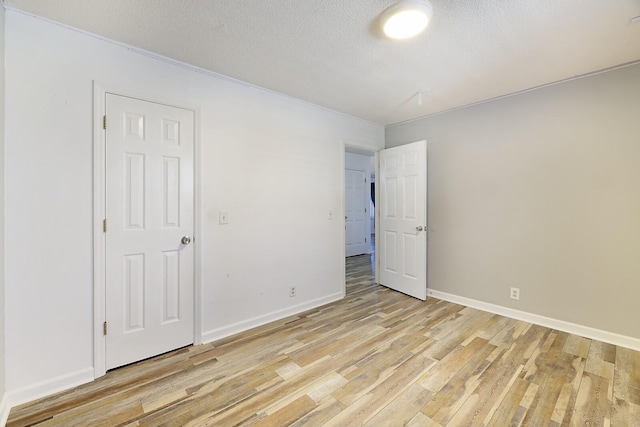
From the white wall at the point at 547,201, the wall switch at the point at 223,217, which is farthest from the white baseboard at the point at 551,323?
the wall switch at the point at 223,217

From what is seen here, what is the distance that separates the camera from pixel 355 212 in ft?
21.1

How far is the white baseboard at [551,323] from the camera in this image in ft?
7.52

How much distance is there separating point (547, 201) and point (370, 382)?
8.15 feet

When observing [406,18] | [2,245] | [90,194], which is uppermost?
[406,18]

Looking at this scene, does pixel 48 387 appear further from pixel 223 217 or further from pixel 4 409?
pixel 223 217

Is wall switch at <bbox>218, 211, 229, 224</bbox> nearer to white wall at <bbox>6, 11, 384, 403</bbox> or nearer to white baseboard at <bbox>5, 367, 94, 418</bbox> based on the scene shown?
white wall at <bbox>6, 11, 384, 403</bbox>

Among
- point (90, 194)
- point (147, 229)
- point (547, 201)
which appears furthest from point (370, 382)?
point (547, 201)

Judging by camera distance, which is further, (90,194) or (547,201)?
(547,201)

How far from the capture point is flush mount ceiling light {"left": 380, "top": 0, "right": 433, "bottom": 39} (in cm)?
155

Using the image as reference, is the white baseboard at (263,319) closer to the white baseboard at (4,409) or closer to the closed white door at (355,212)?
the white baseboard at (4,409)

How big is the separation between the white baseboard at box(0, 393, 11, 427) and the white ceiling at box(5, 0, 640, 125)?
7.72 feet

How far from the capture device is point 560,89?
2576mm

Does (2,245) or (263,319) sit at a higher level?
(2,245)

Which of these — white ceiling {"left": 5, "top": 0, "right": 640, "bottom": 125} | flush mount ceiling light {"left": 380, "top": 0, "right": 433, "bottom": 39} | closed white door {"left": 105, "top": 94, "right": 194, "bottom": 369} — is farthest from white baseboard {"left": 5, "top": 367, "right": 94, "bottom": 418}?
flush mount ceiling light {"left": 380, "top": 0, "right": 433, "bottom": 39}
